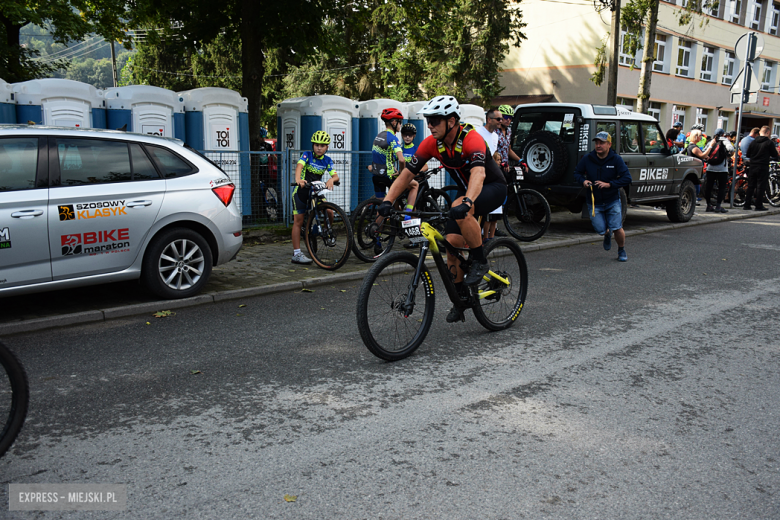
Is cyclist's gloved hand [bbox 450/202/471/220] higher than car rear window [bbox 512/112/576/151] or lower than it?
lower

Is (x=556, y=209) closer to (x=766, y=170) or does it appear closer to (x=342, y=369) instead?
(x=766, y=170)

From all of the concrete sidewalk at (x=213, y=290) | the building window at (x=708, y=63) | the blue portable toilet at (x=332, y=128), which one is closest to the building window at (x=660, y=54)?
the building window at (x=708, y=63)

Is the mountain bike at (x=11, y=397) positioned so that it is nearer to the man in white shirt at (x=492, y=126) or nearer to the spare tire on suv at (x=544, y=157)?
the man in white shirt at (x=492, y=126)

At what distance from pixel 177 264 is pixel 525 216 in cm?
595

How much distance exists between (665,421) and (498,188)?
7.43ft

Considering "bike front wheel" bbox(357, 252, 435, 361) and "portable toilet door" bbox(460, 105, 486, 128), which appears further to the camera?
"portable toilet door" bbox(460, 105, 486, 128)

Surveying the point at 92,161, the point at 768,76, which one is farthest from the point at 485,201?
the point at 768,76

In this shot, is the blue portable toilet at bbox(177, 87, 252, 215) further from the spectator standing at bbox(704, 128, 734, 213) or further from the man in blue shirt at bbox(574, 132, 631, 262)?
the spectator standing at bbox(704, 128, 734, 213)

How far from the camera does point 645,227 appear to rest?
42.2 ft

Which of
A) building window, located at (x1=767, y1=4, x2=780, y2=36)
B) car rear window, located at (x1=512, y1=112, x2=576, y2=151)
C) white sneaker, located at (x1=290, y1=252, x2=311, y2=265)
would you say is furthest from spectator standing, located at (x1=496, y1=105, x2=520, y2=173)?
building window, located at (x1=767, y1=4, x2=780, y2=36)

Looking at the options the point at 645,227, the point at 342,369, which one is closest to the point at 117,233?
the point at 342,369

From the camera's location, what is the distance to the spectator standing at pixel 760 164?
1562cm

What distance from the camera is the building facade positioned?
108ft

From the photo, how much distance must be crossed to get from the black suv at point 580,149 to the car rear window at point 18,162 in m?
6.95
